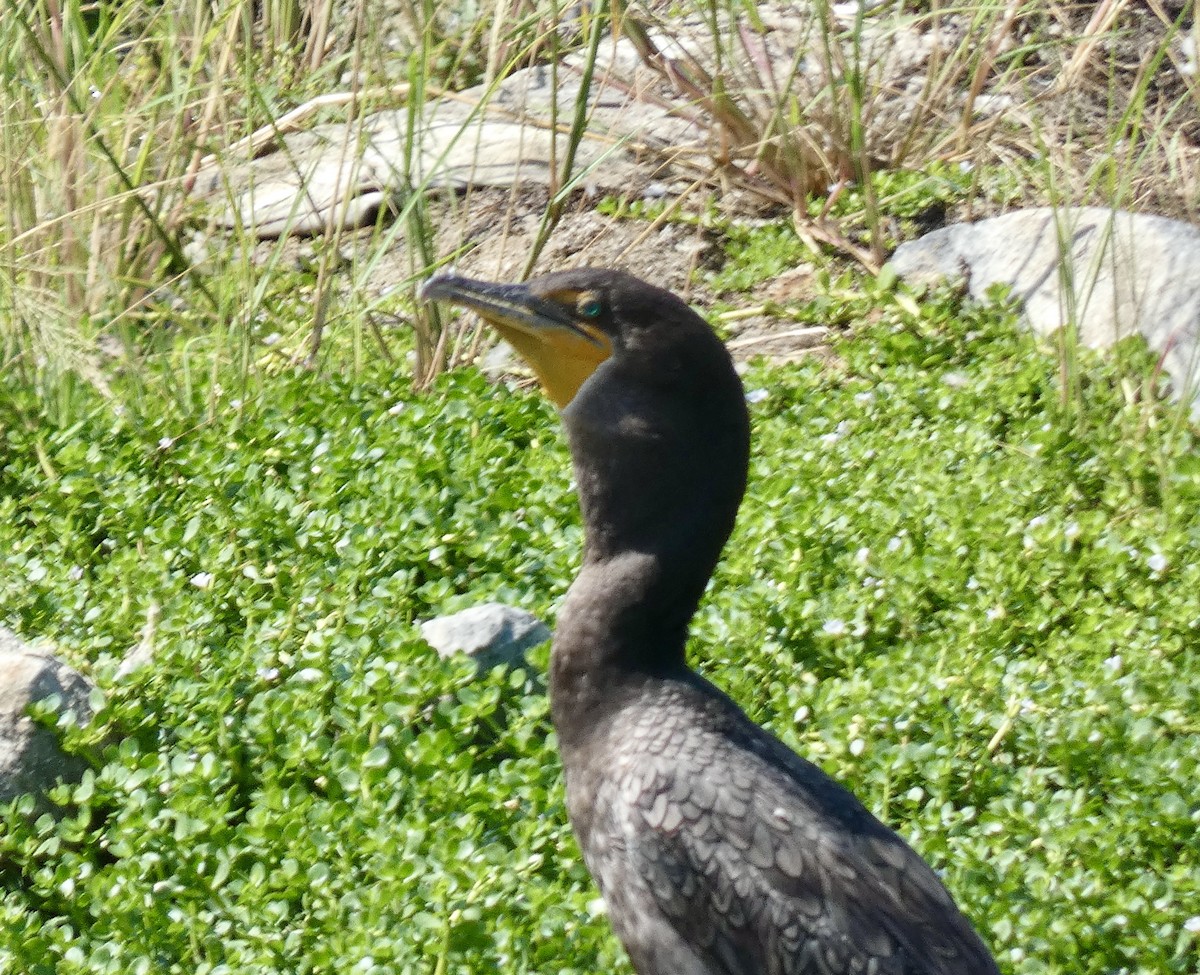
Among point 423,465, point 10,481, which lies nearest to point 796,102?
point 423,465

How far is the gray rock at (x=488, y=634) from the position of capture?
3674mm

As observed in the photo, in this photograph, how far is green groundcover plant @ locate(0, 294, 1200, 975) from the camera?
3072mm

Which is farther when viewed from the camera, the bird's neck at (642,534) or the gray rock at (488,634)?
the gray rock at (488,634)

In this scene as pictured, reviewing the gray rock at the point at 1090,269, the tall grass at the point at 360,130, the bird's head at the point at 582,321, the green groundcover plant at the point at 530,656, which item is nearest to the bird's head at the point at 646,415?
the bird's head at the point at 582,321

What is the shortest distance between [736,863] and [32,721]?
5.29ft

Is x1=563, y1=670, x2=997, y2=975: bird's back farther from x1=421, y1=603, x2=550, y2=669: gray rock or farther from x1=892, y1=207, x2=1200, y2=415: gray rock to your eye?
x1=892, y1=207, x2=1200, y2=415: gray rock

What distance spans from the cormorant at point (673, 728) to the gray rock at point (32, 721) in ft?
3.86

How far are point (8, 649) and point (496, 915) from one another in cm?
123

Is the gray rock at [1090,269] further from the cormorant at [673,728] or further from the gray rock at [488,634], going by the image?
the cormorant at [673,728]

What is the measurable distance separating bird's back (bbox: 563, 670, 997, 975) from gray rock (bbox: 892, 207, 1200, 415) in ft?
7.23

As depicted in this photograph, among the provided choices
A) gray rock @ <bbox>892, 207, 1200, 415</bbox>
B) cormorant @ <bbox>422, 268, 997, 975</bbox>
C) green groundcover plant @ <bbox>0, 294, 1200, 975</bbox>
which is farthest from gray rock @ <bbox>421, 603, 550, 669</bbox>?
gray rock @ <bbox>892, 207, 1200, 415</bbox>

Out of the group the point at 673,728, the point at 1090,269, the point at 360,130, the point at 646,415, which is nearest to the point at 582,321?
the point at 646,415

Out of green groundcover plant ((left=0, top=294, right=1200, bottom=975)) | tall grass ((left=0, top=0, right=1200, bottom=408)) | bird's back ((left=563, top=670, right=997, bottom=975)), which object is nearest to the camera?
bird's back ((left=563, top=670, right=997, bottom=975))

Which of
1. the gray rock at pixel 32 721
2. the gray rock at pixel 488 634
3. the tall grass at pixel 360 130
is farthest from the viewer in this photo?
the tall grass at pixel 360 130
